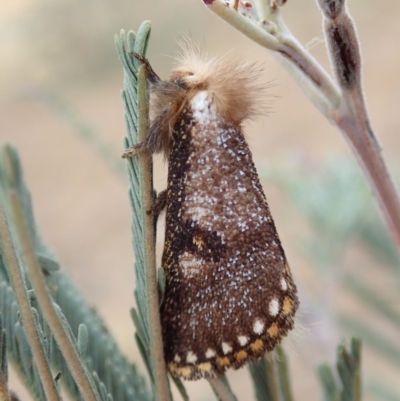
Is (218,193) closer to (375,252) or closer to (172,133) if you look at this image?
(172,133)

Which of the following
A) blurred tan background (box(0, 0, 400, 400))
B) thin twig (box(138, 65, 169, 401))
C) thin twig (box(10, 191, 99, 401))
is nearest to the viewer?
thin twig (box(10, 191, 99, 401))

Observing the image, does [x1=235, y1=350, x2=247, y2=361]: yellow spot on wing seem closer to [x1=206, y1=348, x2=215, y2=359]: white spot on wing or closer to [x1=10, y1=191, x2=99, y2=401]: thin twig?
[x1=206, y1=348, x2=215, y2=359]: white spot on wing

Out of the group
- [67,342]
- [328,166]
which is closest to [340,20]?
[67,342]

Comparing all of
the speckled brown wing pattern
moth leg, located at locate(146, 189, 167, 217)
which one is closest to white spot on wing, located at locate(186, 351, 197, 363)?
the speckled brown wing pattern

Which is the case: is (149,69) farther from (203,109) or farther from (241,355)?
(241,355)

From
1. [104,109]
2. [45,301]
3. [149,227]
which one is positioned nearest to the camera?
[45,301]

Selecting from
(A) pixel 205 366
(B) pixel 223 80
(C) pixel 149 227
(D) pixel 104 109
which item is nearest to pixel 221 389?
(A) pixel 205 366

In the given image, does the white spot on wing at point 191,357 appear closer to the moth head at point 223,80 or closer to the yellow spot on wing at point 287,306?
the yellow spot on wing at point 287,306
